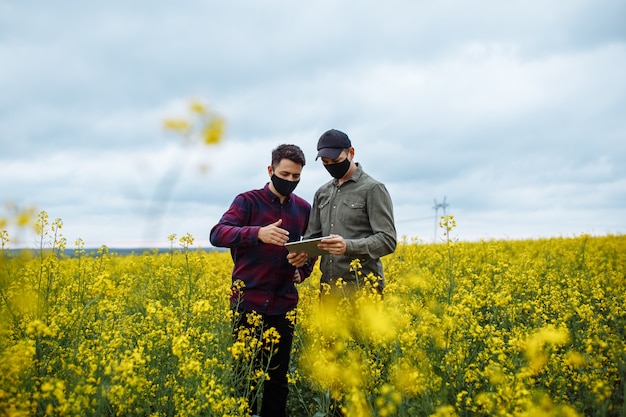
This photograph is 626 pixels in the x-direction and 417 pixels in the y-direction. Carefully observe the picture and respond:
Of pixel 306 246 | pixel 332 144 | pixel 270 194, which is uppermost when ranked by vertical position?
pixel 332 144

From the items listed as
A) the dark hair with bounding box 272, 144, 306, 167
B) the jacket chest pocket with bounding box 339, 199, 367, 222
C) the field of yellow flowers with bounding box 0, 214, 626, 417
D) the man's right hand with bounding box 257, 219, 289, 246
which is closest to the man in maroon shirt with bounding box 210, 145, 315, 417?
the dark hair with bounding box 272, 144, 306, 167

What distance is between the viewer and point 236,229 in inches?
122

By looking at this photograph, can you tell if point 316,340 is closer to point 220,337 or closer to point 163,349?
point 220,337

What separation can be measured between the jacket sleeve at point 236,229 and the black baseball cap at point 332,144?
Answer: 67 cm

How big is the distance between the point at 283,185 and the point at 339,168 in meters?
0.45

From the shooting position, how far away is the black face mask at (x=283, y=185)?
3287mm

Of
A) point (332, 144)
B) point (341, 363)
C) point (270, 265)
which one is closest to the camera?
point (341, 363)

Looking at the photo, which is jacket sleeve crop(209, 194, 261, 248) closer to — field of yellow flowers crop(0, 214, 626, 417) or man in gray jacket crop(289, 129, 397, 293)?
field of yellow flowers crop(0, 214, 626, 417)

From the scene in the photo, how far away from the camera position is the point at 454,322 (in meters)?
2.71

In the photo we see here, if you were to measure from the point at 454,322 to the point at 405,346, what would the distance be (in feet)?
1.03

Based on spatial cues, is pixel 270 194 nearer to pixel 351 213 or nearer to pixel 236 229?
pixel 236 229

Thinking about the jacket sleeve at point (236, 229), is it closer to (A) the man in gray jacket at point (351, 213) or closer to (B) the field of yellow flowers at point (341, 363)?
(B) the field of yellow flowers at point (341, 363)


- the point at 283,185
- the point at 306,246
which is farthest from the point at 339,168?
A: the point at 306,246

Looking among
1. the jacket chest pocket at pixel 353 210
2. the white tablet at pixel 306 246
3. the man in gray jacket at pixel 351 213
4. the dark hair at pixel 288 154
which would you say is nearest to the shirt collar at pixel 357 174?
the man in gray jacket at pixel 351 213
